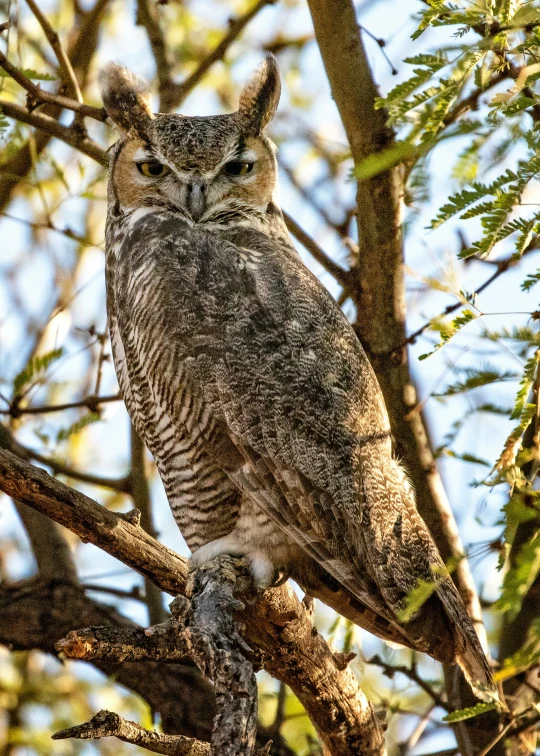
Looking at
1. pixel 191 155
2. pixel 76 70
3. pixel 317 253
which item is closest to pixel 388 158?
pixel 191 155

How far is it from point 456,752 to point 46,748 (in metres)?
1.55

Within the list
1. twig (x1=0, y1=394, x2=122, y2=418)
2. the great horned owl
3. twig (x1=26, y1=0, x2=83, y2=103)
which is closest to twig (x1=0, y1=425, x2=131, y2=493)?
twig (x1=0, y1=394, x2=122, y2=418)

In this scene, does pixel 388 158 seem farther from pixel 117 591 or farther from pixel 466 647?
pixel 117 591

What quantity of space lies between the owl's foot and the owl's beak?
868 mm

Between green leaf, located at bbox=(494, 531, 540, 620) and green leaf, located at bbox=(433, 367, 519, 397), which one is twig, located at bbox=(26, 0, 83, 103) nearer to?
green leaf, located at bbox=(433, 367, 519, 397)

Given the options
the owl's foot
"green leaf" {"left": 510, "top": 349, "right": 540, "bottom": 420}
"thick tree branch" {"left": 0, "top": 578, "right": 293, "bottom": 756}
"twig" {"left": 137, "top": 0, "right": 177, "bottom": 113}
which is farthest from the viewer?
"twig" {"left": 137, "top": 0, "right": 177, "bottom": 113}

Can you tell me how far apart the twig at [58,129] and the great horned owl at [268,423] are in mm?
422

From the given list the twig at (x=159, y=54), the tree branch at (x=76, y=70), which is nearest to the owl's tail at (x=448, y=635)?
the twig at (x=159, y=54)

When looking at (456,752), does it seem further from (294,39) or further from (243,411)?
(294,39)

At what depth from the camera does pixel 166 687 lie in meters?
3.12

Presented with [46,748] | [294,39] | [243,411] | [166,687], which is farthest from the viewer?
[294,39]

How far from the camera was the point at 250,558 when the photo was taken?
230cm

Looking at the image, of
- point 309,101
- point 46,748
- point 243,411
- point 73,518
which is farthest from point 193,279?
point 309,101

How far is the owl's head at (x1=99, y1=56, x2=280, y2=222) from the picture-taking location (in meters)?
2.65
